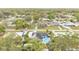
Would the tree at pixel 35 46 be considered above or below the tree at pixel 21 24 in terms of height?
below

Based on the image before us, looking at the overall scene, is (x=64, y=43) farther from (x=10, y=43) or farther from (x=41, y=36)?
(x=10, y=43)

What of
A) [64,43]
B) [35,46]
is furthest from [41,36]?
[64,43]

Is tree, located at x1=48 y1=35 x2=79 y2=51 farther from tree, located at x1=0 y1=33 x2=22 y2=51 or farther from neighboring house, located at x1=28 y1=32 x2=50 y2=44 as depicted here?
tree, located at x1=0 y1=33 x2=22 y2=51

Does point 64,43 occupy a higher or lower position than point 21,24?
lower

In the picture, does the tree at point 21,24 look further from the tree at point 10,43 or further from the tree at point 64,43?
the tree at point 64,43

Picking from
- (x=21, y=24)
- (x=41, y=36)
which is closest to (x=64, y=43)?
(x=41, y=36)

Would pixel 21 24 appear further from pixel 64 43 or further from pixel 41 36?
pixel 64 43

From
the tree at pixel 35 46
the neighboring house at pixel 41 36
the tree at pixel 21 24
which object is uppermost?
the tree at pixel 21 24

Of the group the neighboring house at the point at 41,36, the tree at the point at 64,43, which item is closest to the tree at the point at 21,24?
the neighboring house at the point at 41,36

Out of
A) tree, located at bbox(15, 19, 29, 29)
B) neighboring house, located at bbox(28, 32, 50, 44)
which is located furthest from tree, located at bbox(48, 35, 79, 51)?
tree, located at bbox(15, 19, 29, 29)
